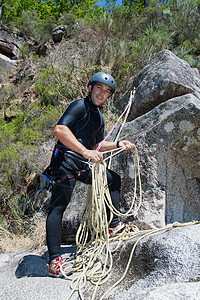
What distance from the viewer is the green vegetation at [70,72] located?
18.5 ft

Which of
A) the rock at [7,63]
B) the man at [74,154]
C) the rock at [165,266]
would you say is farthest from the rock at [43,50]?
the rock at [165,266]

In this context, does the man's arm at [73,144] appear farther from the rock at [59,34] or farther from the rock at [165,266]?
the rock at [59,34]

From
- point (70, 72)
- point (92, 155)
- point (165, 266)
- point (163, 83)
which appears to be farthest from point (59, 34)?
point (165, 266)

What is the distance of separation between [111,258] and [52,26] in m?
15.9

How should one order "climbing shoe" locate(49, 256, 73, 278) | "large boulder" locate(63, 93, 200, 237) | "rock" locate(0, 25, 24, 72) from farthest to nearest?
1. "rock" locate(0, 25, 24, 72)
2. "large boulder" locate(63, 93, 200, 237)
3. "climbing shoe" locate(49, 256, 73, 278)

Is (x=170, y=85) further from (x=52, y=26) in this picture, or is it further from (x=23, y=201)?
(x=52, y=26)

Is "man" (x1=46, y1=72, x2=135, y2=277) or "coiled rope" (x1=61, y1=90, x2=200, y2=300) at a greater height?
"man" (x1=46, y1=72, x2=135, y2=277)

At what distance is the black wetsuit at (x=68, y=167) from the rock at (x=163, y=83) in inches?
58.1

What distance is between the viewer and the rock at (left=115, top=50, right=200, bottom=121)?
3.70 metres

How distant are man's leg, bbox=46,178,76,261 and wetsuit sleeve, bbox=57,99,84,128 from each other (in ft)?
1.79

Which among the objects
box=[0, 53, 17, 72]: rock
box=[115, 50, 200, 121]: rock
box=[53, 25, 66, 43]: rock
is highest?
box=[53, 25, 66, 43]: rock

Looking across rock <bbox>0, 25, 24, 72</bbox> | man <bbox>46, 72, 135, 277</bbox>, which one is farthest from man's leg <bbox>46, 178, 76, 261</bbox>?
rock <bbox>0, 25, 24, 72</bbox>

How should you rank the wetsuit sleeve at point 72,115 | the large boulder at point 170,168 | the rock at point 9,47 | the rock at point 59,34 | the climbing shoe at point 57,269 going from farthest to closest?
the rock at point 9,47 → the rock at point 59,34 → the large boulder at point 170,168 → the wetsuit sleeve at point 72,115 → the climbing shoe at point 57,269

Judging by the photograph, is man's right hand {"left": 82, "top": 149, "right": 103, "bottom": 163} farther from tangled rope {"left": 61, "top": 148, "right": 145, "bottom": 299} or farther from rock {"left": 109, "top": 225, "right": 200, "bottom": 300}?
rock {"left": 109, "top": 225, "right": 200, "bottom": 300}
